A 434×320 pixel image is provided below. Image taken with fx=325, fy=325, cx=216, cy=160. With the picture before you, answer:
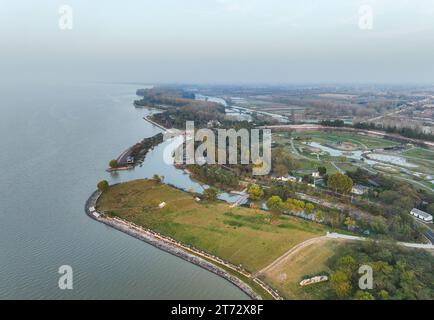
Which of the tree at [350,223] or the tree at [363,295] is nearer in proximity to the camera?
the tree at [363,295]

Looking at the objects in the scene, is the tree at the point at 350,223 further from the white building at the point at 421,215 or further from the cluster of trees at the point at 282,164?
the cluster of trees at the point at 282,164

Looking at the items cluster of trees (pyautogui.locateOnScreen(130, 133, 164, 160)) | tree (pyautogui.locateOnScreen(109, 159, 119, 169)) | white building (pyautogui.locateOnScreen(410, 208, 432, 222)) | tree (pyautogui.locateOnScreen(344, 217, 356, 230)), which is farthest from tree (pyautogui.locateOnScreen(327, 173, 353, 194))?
cluster of trees (pyautogui.locateOnScreen(130, 133, 164, 160))

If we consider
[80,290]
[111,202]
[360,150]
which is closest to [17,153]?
[111,202]

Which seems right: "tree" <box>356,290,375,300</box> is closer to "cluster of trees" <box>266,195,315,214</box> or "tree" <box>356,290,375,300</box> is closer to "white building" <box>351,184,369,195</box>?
"cluster of trees" <box>266,195,315,214</box>

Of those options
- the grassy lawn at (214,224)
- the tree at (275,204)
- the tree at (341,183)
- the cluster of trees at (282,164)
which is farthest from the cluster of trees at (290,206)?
the cluster of trees at (282,164)

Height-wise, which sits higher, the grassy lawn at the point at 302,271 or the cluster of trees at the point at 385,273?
the cluster of trees at the point at 385,273

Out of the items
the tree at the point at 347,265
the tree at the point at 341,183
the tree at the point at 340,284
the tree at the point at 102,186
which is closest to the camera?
the tree at the point at 340,284
